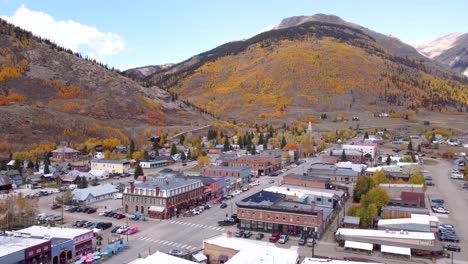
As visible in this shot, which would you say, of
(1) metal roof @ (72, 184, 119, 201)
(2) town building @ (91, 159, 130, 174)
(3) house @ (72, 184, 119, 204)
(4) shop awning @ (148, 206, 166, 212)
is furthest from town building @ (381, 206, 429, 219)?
(2) town building @ (91, 159, 130, 174)

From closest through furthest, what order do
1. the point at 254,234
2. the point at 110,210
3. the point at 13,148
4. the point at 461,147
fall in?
the point at 254,234, the point at 110,210, the point at 13,148, the point at 461,147

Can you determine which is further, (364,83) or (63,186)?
(364,83)

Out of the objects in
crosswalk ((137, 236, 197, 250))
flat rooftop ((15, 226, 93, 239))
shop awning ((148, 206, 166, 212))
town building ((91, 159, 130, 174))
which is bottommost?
crosswalk ((137, 236, 197, 250))

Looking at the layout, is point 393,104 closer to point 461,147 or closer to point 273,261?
point 461,147

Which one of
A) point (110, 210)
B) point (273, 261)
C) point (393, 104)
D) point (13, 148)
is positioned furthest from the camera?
point (393, 104)

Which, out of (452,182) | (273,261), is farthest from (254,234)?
(452,182)

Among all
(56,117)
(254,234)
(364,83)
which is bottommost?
(254,234)

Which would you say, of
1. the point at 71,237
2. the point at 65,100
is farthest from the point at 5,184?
the point at 65,100

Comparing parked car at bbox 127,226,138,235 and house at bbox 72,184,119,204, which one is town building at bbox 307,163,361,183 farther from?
parked car at bbox 127,226,138,235
